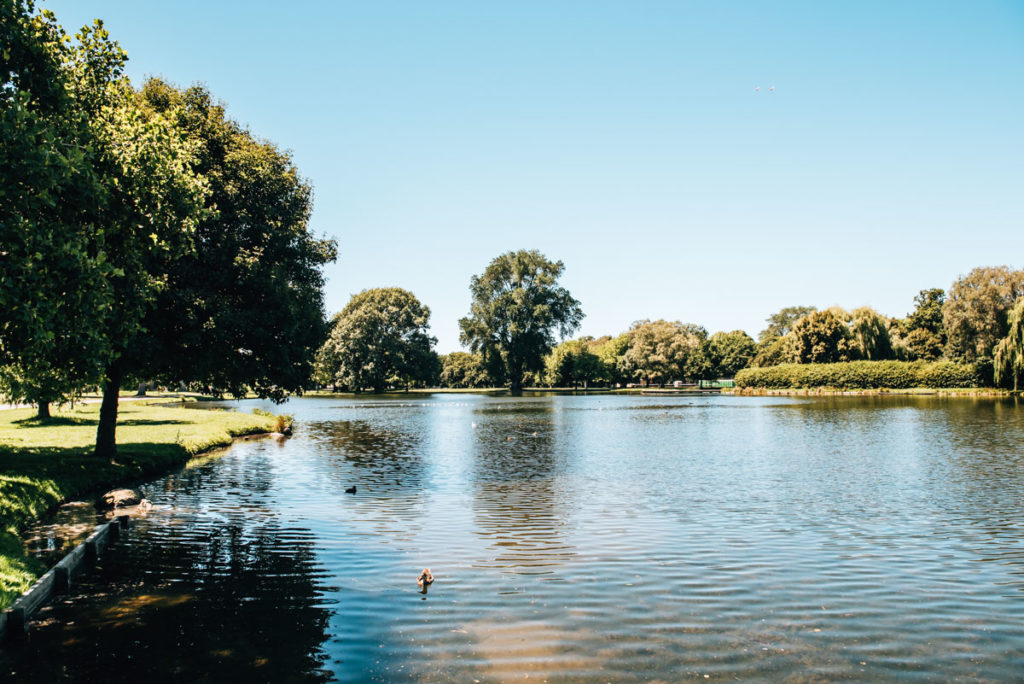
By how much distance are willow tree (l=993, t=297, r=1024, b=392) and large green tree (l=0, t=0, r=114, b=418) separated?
319ft

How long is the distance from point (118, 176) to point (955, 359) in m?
116

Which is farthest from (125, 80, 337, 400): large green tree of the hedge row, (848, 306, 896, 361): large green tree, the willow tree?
(848, 306, 896, 361): large green tree

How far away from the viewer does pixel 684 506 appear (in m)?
21.6

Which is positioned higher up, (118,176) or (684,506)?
(118,176)

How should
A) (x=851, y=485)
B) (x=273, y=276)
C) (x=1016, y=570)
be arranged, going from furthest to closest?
(x=273, y=276), (x=851, y=485), (x=1016, y=570)

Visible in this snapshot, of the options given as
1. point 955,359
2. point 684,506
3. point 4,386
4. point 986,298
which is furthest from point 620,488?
point 955,359

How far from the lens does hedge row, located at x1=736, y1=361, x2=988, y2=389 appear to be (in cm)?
9906

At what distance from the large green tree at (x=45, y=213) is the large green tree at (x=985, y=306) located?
10740 centimetres

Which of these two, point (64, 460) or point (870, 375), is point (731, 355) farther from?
point (64, 460)

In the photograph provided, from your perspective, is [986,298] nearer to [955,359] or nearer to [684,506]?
[955,359]

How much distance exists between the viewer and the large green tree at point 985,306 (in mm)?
91500

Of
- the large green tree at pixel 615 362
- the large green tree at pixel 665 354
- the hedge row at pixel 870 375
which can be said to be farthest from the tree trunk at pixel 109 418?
the large green tree at pixel 615 362

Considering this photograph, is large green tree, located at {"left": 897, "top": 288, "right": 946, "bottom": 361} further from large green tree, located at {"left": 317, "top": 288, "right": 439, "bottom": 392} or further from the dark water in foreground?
the dark water in foreground

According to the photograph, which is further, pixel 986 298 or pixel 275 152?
pixel 986 298
